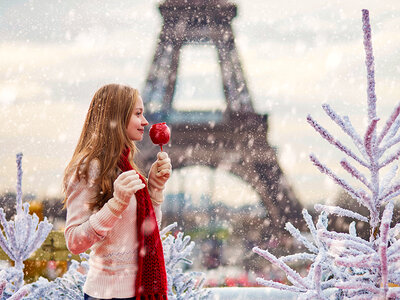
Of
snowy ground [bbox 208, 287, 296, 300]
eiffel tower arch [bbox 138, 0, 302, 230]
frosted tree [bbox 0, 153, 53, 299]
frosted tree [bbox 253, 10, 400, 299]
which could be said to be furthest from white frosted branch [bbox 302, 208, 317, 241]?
eiffel tower arch [bbox 138, 0, 302, 230]

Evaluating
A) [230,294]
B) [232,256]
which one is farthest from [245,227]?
[230,294]

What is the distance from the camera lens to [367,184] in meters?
1.37

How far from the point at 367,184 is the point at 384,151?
103mm

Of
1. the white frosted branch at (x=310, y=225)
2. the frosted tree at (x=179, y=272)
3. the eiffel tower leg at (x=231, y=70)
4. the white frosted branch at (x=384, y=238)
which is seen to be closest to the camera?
the white frosted branch at (x=384, y=238)

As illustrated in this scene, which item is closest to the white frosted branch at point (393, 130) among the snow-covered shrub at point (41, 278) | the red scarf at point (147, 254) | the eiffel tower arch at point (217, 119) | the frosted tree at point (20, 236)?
the red scarf at point (147, 254)

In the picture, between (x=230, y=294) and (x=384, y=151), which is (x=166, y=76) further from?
(x=384, y=151)

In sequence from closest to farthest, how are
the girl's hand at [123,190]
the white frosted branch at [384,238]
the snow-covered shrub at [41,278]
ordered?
the white frosted branch at [384,238] → the girl's hand at [123,190] → the snow-covered shrub at [41,278]

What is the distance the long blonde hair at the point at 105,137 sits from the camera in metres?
1.80

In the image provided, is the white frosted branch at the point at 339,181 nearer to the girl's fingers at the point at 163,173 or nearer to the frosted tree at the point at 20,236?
the girl's fingers at the point at 163,173

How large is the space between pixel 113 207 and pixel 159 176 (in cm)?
38

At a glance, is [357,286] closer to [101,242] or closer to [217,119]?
[101,242]

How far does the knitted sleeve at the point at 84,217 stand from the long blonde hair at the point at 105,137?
21 mm

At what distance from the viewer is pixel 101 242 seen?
1788mm

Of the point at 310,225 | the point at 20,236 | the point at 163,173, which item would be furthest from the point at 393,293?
the point at 20,236
